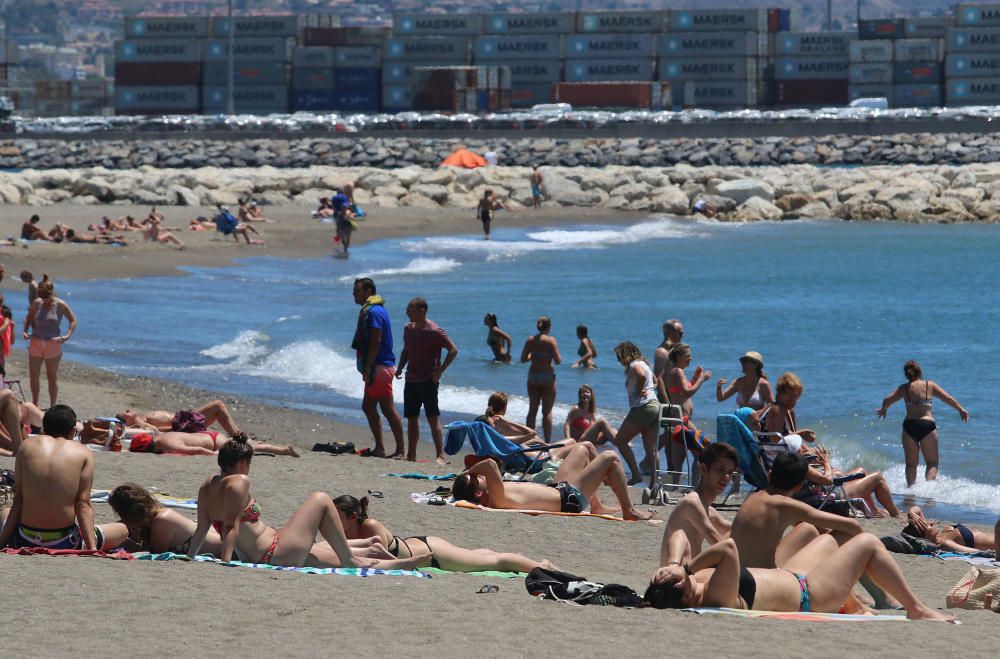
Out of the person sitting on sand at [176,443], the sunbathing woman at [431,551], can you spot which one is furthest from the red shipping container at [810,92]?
the sunbathing woman at [431,551]

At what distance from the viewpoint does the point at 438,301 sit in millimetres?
26656

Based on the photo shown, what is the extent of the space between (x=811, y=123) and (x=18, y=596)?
66066 mm

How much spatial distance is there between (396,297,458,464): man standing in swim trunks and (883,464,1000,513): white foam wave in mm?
3804

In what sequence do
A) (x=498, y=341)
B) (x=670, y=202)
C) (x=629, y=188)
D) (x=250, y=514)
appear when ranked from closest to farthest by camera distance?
(x=250, y=514)
(x=498, y=341)
(x=670, y=202)
(x=629, y=188)

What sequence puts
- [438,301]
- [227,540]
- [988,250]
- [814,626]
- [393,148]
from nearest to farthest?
[814,626], [227,540], [438,301], [988,250], [393,148]

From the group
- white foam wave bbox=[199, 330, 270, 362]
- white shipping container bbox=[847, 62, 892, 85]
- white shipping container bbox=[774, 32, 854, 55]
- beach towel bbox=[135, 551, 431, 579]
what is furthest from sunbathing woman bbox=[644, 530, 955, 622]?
white shipping container bbox=[774, 32, 854, 55]

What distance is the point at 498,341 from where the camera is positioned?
58.5 ft

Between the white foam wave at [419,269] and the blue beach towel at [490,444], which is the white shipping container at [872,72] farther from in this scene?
the blue beach towel at [490,444]

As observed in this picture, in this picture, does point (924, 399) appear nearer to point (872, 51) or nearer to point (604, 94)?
point (604, 94)

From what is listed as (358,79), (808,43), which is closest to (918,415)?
(808,43)

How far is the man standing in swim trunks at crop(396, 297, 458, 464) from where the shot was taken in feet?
37.2

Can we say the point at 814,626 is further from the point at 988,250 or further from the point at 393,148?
the point at 393,148

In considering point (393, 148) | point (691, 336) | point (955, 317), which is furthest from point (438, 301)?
point (393, 148)

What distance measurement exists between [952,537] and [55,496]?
519cm
